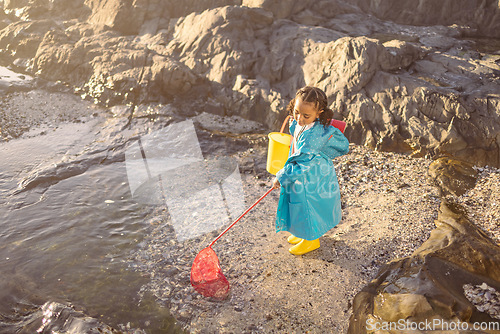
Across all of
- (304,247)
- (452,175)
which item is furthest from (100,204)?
(452,175)

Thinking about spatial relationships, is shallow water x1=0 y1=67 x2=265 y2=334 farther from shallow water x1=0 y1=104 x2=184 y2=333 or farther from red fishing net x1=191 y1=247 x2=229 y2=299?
red fishing net x1=191 y1=247 x2=229 y2=299

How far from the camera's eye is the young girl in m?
3.01

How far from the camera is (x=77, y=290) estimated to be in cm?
318

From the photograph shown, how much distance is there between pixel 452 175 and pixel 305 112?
118 inches

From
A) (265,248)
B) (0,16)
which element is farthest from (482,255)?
(0,16)

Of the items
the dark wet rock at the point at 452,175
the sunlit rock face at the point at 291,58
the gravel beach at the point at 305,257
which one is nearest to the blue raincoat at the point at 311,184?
the gravel beach at the point at 305,257

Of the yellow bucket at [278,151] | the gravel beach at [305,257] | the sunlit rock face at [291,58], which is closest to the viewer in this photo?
the gravel beach at [305,257]

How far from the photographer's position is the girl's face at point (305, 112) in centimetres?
296

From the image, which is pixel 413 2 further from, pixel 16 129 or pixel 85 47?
pixel 16 129

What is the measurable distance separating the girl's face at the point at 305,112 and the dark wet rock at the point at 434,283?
150 cm

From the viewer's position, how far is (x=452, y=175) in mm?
4719

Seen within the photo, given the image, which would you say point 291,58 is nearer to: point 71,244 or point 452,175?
point 452,175

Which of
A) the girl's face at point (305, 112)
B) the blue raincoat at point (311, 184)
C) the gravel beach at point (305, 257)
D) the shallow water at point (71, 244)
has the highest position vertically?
the girl's face at point (305, 112)

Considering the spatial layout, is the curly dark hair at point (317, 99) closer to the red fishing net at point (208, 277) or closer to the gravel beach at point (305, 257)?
the gravel beach at point (305, 257)
